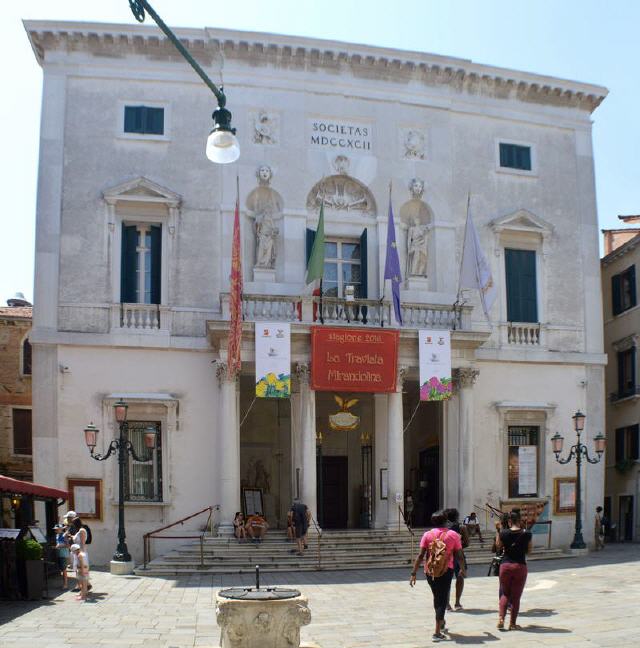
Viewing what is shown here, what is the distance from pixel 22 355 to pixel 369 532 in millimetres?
17250

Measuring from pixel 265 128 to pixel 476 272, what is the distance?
7.65 m

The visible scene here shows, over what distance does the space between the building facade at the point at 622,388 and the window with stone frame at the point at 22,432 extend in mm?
21720

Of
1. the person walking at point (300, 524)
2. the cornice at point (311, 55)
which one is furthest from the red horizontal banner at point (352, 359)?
the cornice at point (311, 55)

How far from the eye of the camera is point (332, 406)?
3036 centimetres

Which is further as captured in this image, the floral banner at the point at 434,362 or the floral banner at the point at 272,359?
the floral banner at the point at 434,362

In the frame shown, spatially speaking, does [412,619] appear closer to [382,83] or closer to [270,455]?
[270,455]

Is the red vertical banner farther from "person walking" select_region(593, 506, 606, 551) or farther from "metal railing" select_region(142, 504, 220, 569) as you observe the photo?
"person walking" select_region(593, 506, 606, 551)

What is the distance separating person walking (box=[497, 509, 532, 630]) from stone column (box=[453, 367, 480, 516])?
1330 centimetres

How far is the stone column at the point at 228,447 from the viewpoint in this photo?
25.5m

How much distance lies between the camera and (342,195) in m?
29.0

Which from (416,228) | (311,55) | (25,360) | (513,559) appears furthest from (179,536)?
(311,55)

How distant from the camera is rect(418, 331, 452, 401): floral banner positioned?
88.0 feet

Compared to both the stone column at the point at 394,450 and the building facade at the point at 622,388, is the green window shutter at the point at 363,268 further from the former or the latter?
the building facade at the point at 622,388

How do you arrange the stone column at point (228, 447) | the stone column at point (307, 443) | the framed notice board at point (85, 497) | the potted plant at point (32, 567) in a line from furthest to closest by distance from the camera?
the framed notice board at point (85, 497)
the stone column at point (307, 443)
the stone column at point (228, 447)
the potted plant at point (32, 567)
